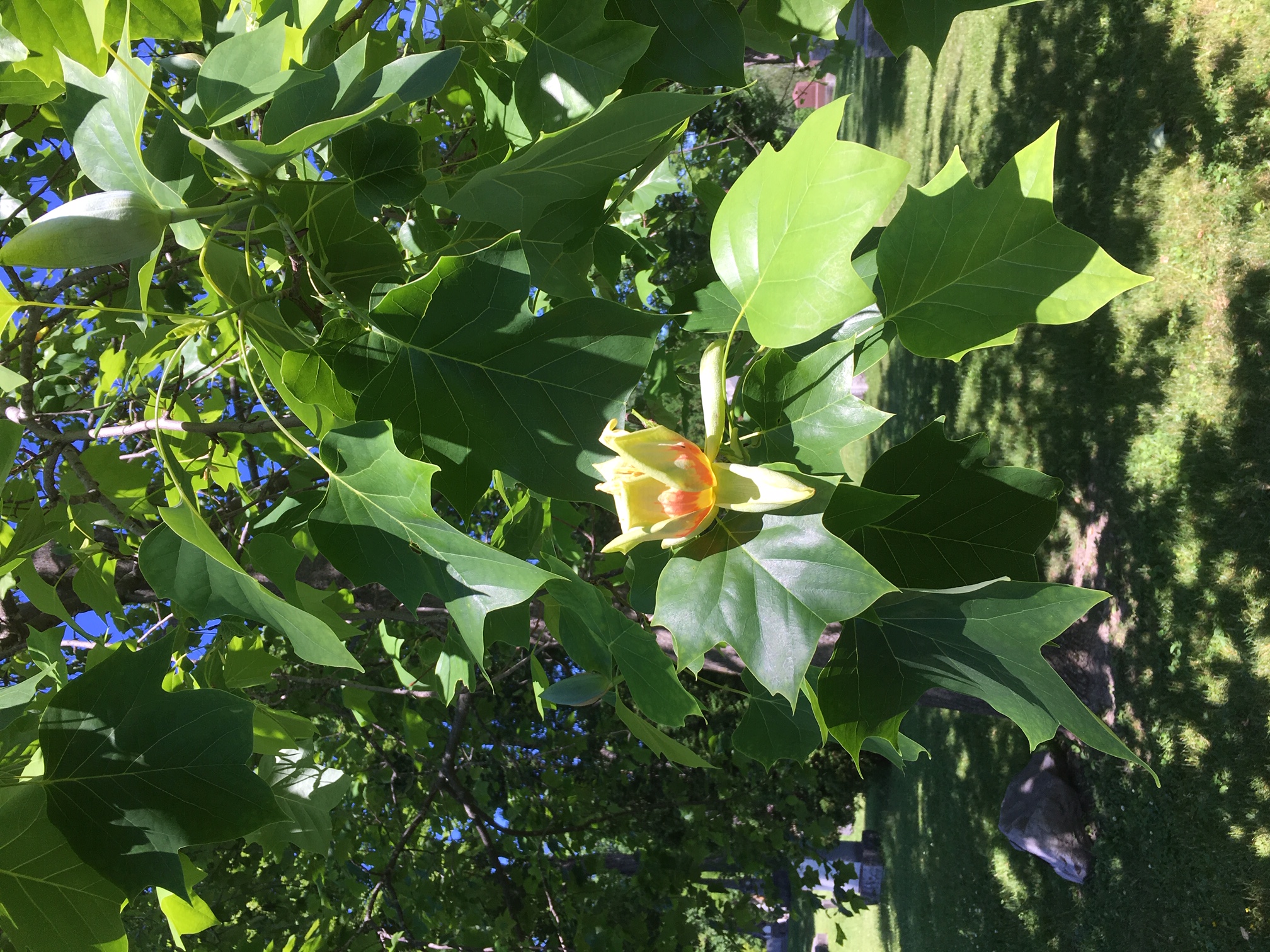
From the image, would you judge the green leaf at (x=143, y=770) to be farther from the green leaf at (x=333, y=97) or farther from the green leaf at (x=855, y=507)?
the green leaf at (x=855, y=507)

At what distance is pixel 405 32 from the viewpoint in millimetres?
2064

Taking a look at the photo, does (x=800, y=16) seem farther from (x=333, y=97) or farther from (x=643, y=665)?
(x=643, y=665)

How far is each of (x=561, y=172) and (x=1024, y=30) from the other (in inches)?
300

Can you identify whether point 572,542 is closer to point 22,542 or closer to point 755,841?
point 22,542

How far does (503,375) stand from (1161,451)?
195 inches

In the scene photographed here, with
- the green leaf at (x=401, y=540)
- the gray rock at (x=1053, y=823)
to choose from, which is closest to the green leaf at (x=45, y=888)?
the green leaf at (x=401, y=540)

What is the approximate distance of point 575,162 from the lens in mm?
1082

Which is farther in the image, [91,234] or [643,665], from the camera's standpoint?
[643,665]

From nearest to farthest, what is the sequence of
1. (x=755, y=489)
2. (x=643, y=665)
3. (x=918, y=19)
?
(x=755, y=489)
(x=918, y=19)
(x=643, y=665)

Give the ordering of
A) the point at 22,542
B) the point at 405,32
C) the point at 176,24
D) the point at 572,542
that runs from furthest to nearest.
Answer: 1. the point at 572,542
2. the point at 405,32
3. the point at 22,542
4. the point at 176,24

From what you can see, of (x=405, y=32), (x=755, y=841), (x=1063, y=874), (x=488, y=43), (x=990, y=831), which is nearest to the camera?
(x=488, y=43)

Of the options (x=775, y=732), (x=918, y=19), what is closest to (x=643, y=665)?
(x=775, y=732)

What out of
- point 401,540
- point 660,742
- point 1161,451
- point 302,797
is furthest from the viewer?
point 1161,451

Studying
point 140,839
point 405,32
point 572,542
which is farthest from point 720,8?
point 572,542
